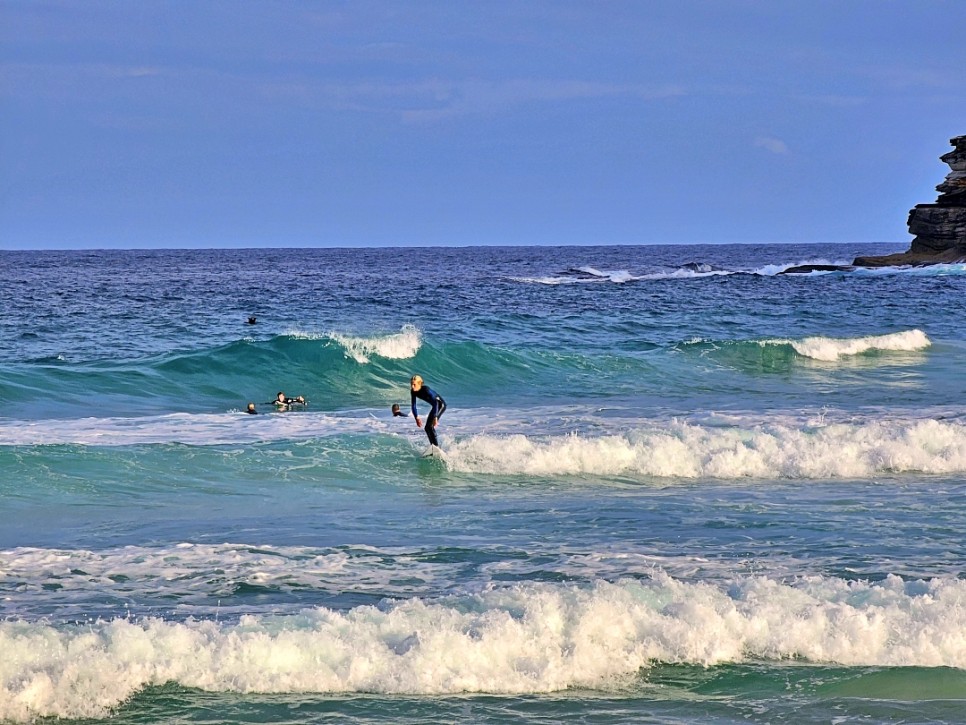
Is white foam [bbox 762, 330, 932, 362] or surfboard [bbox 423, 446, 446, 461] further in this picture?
white foam [bbox 762, 330, 932, 362]

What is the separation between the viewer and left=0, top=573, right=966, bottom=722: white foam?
7.45 meters

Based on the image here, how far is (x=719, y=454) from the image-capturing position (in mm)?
15906

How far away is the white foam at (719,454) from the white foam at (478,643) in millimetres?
6769

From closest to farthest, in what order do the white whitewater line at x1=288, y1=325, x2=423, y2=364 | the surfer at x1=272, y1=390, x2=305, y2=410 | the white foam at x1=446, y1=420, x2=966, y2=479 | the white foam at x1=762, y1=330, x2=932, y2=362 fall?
the white foam at x1=446, y1=420, x2=966, y2=479, the surfer at x1=272, y1=390, x2=305, y2=410, the white whitewater line at x1=288, y1=325, x2=423, y2=364, the white foam at x1=762, y1=330, x2=932, y2=362

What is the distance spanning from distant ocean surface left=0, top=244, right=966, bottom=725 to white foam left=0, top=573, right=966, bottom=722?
2 cm

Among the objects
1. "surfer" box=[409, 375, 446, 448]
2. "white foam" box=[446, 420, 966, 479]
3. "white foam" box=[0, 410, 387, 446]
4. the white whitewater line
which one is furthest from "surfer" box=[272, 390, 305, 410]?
the white whitewater line

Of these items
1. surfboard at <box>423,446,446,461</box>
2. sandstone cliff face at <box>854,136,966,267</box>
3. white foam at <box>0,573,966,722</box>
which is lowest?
white foam at <box>0,573,966,722</box>

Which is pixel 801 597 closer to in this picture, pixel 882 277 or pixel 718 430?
pixel 718 430

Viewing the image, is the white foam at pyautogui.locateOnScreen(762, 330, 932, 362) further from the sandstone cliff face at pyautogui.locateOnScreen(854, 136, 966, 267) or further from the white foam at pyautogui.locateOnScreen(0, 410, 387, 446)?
the sandstone cliff face at pyautogui.locateOnScreen(854, 136, 966, 267)

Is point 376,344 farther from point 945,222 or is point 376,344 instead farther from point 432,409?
point 945,222

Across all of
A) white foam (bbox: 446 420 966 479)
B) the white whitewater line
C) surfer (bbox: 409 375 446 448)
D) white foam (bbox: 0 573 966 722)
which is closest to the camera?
white foam (bbox: 0 573 966 722)

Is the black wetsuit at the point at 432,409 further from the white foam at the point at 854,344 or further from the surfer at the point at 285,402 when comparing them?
the white foam at the point at 854,344

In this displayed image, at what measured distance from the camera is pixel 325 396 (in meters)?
24.6

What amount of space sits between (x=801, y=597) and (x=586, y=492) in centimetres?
550
